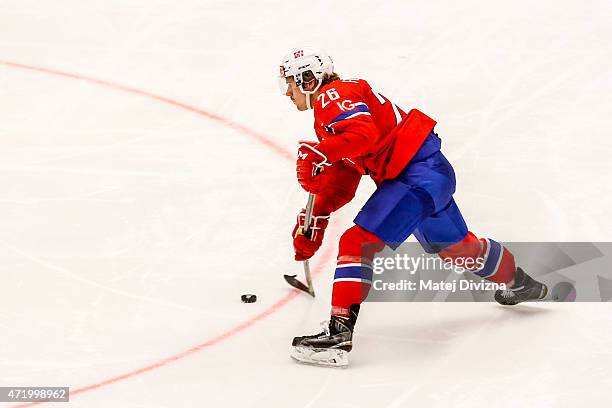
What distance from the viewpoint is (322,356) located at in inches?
171

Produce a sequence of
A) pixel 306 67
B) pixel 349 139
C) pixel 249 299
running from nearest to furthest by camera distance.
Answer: pixel 349 139 → pixel 306 67 → pixel 249 299

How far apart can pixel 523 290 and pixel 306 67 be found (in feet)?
Answer: 4.13

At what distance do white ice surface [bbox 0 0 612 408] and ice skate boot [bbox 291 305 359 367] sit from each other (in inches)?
2.1

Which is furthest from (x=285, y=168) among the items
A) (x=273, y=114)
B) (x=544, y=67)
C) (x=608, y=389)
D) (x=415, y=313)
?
(x=608, y=389)

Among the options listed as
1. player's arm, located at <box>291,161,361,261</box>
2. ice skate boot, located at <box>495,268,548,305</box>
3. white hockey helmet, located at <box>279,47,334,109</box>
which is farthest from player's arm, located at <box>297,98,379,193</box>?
ice skate boot, located at <box>495,268,548,305</box>

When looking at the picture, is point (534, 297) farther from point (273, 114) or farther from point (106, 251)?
point (273, 114)

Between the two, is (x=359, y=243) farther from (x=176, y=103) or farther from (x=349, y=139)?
(x=176, y=103)

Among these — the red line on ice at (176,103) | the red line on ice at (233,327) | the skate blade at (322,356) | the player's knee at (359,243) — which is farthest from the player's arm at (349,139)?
the red line on ice at (176,103)

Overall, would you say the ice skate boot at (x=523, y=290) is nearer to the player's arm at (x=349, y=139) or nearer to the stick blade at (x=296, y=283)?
the stick blade at (x=296, y=283)

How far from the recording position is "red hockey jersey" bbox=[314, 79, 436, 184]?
4297 mm

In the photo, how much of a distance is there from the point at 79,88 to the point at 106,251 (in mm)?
2165

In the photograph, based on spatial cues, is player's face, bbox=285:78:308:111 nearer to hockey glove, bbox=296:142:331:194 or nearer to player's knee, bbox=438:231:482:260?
hockey glove, bbox=296:142:331:194

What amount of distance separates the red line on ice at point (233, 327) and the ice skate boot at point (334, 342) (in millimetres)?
440

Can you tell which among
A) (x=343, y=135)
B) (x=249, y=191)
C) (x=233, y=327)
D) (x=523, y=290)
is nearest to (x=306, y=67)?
(x=343, y=135)
